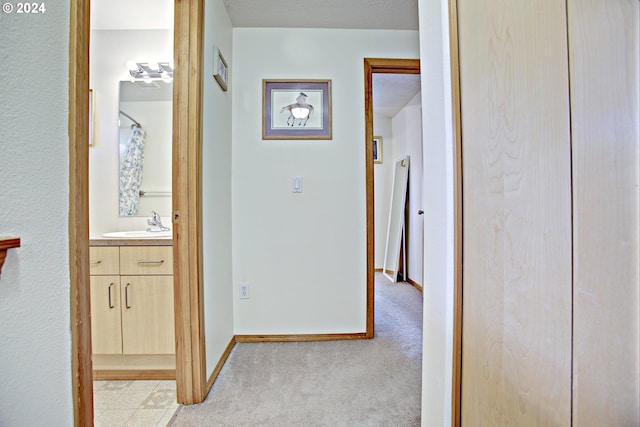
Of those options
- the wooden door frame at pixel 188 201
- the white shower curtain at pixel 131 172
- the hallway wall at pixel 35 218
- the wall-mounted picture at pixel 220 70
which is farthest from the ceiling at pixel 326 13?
the hallway wall at pixel 35 218

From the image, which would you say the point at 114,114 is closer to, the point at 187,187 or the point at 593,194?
the point at 187,187

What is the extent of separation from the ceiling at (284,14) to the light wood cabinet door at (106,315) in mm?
1766

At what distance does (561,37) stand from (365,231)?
1.64m

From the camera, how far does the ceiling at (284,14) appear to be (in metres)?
1.81

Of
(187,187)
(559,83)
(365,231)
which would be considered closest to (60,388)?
(187,187)

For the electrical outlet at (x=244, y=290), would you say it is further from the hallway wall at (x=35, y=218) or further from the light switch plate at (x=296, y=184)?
the hallway wall at (x=35, y=218)

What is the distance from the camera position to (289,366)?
1.70 metres

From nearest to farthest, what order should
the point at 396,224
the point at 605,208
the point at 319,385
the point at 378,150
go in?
1. the point at 605,208
2. the point at 319,385
3. the point at 396,224
4. the point at 378,150

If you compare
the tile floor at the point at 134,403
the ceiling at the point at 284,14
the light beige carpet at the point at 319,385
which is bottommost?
the tile floor at the point at 134,403

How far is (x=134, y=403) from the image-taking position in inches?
54.7

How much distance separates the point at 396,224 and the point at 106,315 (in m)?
3.33

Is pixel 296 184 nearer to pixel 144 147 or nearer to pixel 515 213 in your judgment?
pixel 144 147

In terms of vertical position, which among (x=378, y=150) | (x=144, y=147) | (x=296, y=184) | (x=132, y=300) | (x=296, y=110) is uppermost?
(x=378, y=150)

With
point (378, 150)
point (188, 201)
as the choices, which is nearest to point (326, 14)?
point (188, 201)
